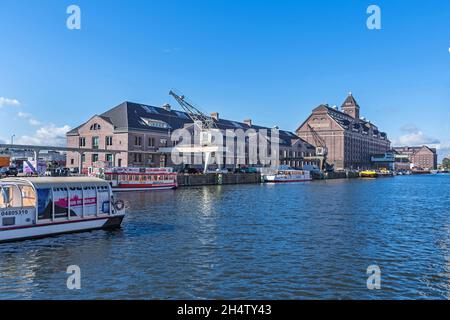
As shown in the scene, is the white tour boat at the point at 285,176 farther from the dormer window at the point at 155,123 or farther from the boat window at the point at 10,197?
the boat window at the point at 10,197

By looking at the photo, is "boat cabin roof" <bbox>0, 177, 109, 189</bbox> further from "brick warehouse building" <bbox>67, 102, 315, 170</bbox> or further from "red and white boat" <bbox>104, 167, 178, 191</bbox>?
"brick warehouse building" <bbox>67, 102, 315, 170</bbox>

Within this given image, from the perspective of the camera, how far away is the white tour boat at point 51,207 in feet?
81.5

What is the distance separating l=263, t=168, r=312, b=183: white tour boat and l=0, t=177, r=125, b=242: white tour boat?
83389 millimetres

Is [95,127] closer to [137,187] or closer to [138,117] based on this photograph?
[138,117]

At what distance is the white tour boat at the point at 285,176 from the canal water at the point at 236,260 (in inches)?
2949

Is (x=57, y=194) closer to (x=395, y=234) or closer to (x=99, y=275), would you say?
(x=99, y=275)

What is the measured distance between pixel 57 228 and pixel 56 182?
9.76 feet

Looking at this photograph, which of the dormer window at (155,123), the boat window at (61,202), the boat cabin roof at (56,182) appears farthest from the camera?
the dormer window at (155,123)

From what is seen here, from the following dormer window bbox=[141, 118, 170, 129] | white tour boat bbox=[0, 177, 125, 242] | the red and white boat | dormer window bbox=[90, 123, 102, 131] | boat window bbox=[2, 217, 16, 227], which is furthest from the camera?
dormer window bbox=[141, 118, 170, 129]

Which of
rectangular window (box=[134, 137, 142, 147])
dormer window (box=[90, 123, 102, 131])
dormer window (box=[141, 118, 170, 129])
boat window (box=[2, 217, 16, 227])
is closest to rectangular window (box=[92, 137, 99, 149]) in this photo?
dormer window (box=[90, 123, 102, 131])

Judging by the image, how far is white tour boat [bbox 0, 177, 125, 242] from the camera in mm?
24844

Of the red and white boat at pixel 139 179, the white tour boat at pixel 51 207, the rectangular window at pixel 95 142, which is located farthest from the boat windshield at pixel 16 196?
the rectangular window at pixel 95 142

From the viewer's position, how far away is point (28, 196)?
2616 centimetres
